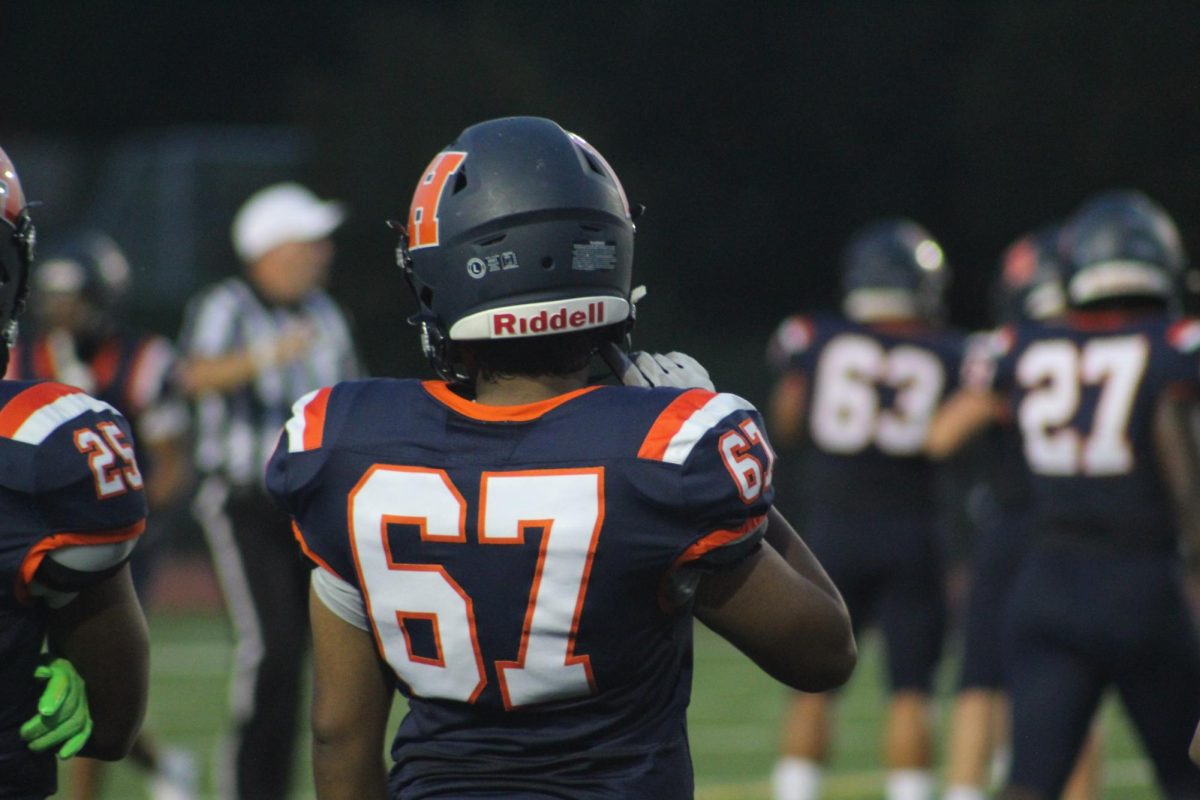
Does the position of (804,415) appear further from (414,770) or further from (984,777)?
(414,770)

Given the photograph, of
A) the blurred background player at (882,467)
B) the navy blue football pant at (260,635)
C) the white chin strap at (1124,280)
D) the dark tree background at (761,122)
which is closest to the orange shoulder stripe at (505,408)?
the white chin strap at (1124,280)

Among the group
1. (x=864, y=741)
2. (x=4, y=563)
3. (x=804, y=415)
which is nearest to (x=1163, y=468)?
(x=804, y=415)

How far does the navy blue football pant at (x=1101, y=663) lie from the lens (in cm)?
438

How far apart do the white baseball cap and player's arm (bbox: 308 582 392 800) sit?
13.1 ft

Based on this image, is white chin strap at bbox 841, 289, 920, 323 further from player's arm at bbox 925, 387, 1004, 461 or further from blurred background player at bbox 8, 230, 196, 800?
blurred background player at bbox 8, 230, 196, 800

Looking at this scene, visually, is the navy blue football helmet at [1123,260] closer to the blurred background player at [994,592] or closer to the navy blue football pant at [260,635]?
the blurred background player at [994,592]

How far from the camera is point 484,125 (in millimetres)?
2613

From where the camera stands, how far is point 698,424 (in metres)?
2.39

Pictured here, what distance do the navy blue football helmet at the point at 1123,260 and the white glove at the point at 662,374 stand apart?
2438 mm

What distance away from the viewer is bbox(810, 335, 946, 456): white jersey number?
A: 22.1 ft

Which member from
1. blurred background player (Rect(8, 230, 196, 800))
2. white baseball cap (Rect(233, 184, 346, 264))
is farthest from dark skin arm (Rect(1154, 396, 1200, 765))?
blurred background player (Rect(8, 230, 196, 800))

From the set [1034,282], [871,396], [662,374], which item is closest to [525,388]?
[662,374]

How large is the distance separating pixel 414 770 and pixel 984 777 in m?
4.11

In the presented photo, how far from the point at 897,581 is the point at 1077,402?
2.00 m
